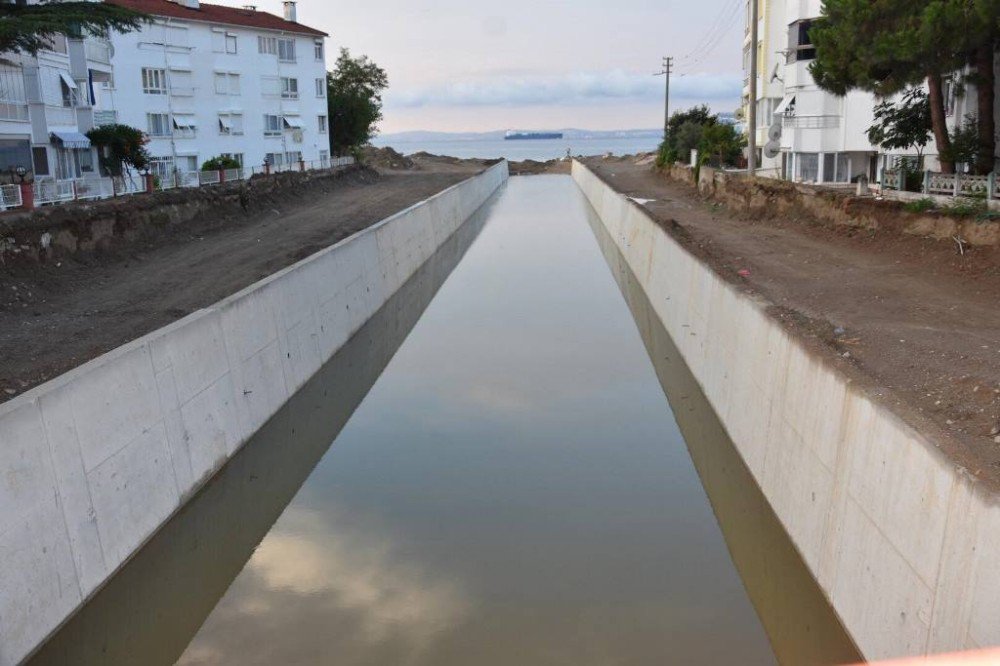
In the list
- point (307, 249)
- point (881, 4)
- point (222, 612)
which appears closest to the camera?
point (222, 612)

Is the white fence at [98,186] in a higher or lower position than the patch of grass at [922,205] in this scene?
higher

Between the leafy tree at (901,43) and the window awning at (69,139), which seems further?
the window awning at (69,139)

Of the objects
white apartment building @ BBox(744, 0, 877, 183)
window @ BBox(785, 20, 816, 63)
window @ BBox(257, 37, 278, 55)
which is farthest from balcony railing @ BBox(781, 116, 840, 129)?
window @ BBox(257, 37, 278, 55)

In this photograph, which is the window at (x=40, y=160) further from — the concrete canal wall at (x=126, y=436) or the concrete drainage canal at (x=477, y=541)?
the concrete canal wall at (x=126, y=436)

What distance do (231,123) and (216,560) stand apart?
49410mm

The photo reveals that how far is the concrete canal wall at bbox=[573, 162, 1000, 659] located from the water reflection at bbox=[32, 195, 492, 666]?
4.26 m

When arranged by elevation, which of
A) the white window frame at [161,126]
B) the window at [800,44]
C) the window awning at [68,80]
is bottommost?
the white window frame at [161,126]

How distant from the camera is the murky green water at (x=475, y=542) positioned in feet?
30.5

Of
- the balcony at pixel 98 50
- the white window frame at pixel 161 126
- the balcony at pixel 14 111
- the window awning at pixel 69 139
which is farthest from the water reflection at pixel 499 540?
the white window frame at pixel 161 126

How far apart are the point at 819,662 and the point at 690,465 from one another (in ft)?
19.3

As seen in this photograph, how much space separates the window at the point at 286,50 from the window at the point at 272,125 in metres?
4.12

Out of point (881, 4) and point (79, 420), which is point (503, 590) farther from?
point (881, 4)

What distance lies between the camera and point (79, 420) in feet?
31.4

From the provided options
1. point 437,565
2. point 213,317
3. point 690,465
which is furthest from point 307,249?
point 437,565
